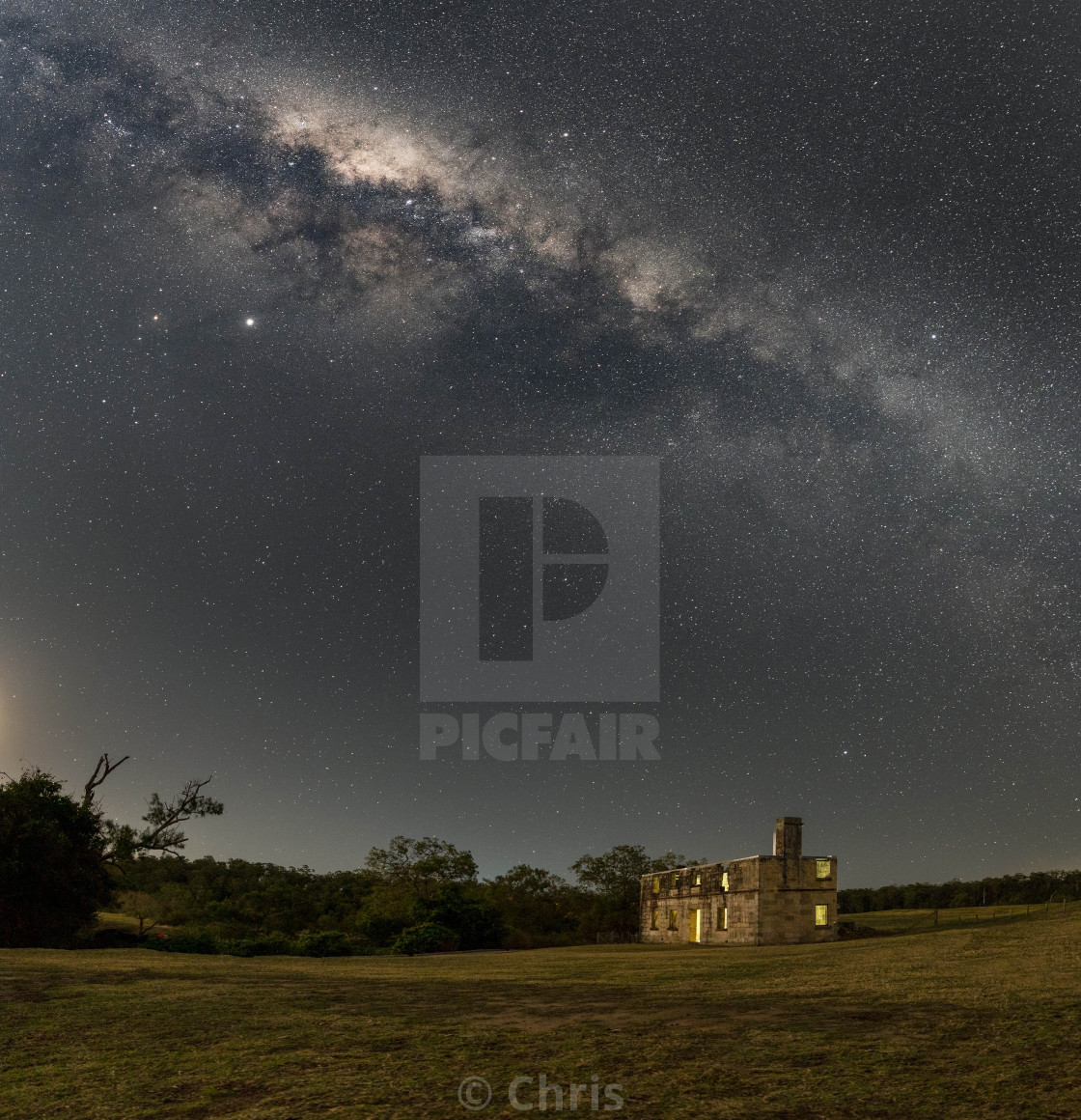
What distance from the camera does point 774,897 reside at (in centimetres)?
4322

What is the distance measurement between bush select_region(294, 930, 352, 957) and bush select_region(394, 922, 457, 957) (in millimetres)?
3477

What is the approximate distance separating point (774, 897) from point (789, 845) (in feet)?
8.93

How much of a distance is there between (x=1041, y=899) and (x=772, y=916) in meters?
49.9

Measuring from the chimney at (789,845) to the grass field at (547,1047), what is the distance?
99.3 ft

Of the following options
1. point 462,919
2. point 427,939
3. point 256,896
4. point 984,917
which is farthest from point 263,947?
point 984,917

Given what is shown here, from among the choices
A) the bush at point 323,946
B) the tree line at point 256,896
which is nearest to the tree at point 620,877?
the tree line at point 256,896

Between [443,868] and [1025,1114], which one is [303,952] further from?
[1025,1114]

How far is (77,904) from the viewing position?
31.8 meters

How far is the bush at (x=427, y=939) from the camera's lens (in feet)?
133

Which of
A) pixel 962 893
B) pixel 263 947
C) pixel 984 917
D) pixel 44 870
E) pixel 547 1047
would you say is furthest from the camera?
pixel 962 893

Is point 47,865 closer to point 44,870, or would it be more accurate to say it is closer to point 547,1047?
point 44,870

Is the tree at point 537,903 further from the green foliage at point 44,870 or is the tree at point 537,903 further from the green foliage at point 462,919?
the green foliage at point 44,870

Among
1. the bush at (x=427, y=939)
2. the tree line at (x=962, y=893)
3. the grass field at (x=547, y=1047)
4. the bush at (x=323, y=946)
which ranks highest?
the grass field at (x=547, y=1047)

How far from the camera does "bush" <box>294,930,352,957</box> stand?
3597 centimetres
